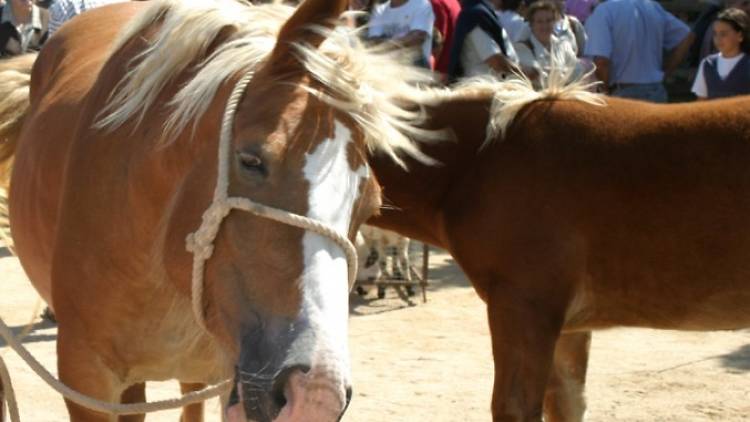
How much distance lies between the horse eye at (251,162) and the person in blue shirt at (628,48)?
6.03 meters

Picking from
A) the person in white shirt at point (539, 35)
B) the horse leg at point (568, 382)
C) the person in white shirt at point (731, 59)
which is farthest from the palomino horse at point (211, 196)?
the person in white shirt at point (731, 59)

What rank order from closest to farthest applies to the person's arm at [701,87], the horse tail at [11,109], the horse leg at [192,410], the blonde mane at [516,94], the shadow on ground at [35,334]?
1. the horse leg at [192,410]
2. the blonde mane at [516,94]
3. the horse tail at [11,109]
4. the shadow on ground at [35,334]
5. the person's arm at [701,87]

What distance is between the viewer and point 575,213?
3889 millimetres

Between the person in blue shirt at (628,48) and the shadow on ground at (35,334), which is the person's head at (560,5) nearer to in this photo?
the person in blue shirt at (628,48)

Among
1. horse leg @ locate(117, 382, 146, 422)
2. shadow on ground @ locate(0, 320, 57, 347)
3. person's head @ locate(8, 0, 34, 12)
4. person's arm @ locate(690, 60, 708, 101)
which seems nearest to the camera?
horse leg @ locate(117, 382, 146, 422)

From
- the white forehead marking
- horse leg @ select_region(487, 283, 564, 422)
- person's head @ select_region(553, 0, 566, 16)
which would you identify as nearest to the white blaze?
the white forehead marking

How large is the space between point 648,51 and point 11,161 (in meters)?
4.86

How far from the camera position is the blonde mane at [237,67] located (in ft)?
7.50

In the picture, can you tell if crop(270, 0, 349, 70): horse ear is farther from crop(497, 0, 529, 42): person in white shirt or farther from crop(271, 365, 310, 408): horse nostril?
crop(497, 0, 529, 42): person in white shirt

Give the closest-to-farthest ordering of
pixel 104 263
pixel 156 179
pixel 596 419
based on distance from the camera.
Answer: pixel 156 179
pixel 104 263
pixel 596 419

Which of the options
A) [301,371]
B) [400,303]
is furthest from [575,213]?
[400,303]

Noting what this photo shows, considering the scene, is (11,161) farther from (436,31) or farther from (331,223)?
→ (436,31)

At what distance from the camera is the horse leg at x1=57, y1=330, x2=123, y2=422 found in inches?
111

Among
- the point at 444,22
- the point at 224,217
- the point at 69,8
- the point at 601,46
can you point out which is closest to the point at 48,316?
the point at 69,8
